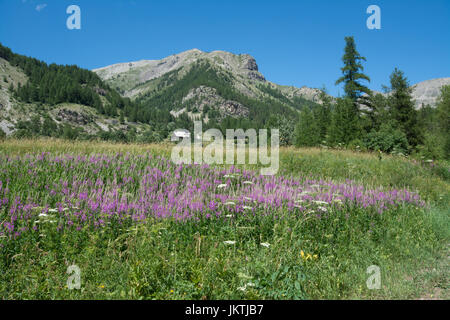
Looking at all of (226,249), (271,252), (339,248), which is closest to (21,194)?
(226,249)

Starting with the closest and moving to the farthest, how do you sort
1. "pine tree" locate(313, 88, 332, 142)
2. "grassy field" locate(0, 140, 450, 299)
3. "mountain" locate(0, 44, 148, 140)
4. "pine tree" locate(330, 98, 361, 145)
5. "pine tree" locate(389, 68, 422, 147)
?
"grassy field" locate(0, 140, 450, 299)
"pine tree" locate(330, 98, 361, 145)
"pine tree" locate(389, 68, 422, 147)
"pine tree" locate(313, 88, 332, 142)
"mountain" locate(0, 44, 148, 140)

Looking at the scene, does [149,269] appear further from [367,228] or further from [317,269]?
[367,228]

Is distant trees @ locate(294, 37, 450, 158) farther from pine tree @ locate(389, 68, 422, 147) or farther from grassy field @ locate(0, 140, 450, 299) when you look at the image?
grassy field @ locate(0, 140, 450, 299)

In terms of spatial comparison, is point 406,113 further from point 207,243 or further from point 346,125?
point 207,243

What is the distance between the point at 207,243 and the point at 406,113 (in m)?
39.7

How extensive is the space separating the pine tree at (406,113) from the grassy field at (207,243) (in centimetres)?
3305

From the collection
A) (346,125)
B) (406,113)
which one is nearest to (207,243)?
(346,125)

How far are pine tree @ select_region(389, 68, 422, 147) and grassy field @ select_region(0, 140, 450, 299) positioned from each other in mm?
33048

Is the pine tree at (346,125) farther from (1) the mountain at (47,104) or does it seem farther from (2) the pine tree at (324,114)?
(1) the mountain at (47,104)

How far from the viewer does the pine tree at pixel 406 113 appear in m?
34.2

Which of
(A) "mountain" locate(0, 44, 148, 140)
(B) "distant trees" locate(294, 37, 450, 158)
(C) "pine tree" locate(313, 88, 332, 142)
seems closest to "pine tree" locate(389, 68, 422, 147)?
(B) "distant trees" locate(294, 37, 450, 158)

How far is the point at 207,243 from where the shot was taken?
4.25 meters

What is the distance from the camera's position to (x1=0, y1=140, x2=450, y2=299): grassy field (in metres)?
3.30

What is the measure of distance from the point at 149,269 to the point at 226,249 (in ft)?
4.33
